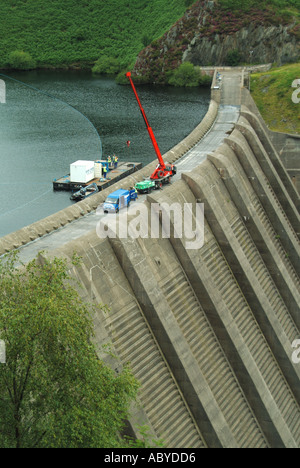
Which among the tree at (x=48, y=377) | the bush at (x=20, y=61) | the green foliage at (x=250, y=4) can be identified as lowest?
the bush at (x=20, y=61)

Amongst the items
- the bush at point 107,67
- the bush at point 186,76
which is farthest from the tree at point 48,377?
the bush at point 107,67

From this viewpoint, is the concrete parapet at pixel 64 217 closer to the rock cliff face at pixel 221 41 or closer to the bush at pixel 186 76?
the bush at pixel 186 76

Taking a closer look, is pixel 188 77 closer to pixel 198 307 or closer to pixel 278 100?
pixel 278 100

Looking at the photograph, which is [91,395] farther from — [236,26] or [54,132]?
[236,26]

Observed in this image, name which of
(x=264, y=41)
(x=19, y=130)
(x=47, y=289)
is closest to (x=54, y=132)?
(x=19, y=130)

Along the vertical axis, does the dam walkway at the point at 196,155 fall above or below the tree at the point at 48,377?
below

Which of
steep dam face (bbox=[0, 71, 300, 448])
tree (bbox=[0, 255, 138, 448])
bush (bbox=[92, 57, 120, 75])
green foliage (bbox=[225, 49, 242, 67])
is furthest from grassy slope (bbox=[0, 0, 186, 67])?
tree (bbox=[0, 255, 138, 448])

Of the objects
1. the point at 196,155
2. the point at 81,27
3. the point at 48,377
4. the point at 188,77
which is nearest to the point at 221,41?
the point at 188,77
